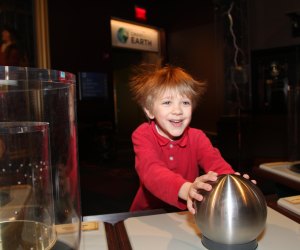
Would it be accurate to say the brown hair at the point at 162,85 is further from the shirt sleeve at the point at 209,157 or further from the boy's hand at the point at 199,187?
the boy's hand at the point at 199,187

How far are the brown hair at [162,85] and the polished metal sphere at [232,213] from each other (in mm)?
444

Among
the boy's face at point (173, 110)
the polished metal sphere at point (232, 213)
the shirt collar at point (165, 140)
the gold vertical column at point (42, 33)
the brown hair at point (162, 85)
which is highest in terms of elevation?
the gold vertical column at point (42, 33)

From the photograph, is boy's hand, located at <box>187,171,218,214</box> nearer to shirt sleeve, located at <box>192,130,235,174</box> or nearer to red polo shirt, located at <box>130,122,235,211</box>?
red polo shirt, located at <box>130,122,235,211</box>

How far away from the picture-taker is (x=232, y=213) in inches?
22.5

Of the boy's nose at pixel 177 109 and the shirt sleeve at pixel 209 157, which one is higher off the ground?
the boy's nose at pixel 177 109

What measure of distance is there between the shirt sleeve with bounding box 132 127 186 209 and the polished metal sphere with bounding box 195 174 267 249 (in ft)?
0.59

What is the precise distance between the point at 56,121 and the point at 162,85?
0.49m

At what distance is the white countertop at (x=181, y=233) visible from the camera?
0.63 m

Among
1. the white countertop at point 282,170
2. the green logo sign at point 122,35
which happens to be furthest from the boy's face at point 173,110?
the green logo sign at point 122,35

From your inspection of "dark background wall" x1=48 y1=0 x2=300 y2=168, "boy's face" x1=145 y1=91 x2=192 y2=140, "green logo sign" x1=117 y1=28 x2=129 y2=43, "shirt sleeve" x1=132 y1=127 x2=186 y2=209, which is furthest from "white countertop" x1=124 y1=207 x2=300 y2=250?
"green logo sign" x1=117 y1=28 x2=129 y2=43

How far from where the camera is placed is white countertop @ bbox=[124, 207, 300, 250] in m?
0.63

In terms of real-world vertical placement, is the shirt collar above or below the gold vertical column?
below

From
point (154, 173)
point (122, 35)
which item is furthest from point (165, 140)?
point (122, 35)

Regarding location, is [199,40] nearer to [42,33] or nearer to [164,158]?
[42,33]
